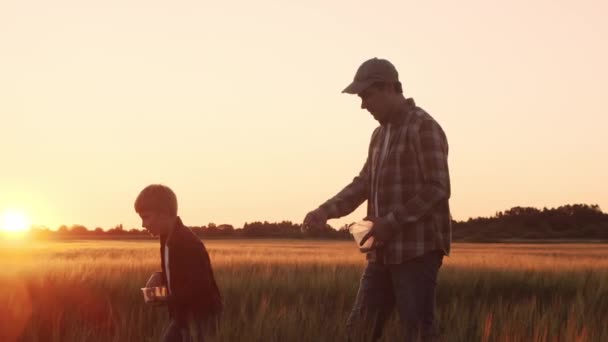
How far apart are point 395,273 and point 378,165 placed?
Result: 58cm

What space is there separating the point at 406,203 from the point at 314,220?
522mm

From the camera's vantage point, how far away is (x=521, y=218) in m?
63.4

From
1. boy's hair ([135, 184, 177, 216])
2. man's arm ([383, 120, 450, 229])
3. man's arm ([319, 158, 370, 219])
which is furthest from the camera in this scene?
man's arm ([319, 158, 370, 219])

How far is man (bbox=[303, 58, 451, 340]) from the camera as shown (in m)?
3.73

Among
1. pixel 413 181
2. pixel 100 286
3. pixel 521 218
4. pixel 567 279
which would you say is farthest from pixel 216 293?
pixel 521 218

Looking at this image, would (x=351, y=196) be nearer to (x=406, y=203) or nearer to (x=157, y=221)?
(x=406, y=203)

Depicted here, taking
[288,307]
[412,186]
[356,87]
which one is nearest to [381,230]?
[412,186]

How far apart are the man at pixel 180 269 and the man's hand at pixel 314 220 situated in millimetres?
539

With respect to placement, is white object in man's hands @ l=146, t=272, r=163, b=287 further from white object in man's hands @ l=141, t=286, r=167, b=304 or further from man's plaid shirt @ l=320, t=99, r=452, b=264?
man's plaid shirt @ l=320, t=99, r=452, b=264

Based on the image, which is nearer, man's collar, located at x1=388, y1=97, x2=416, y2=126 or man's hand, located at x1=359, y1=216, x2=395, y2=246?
man's hand, located at x1=359, y1=216, x2=395, y2=246

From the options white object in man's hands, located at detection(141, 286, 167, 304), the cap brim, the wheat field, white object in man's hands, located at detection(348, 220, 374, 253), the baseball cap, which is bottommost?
the wheat field

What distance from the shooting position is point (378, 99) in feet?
12.7

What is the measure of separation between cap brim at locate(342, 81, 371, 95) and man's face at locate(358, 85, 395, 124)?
41 mm

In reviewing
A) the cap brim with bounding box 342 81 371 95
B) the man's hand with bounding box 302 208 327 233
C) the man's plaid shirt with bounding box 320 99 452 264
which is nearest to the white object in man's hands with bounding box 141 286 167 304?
the man's hand with bounding box 302 208 327 233
